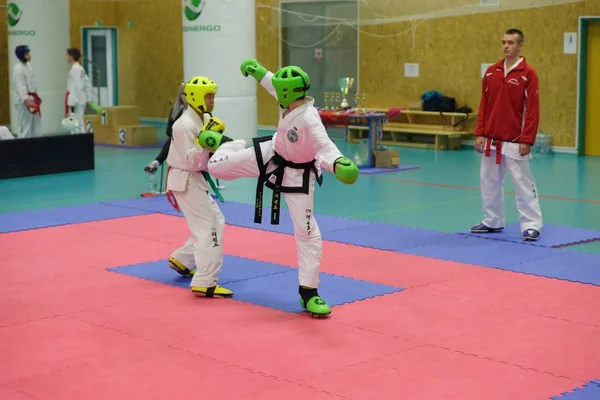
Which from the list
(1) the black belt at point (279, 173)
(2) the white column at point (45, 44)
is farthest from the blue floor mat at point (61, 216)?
(2) the white column at point (45, 44)

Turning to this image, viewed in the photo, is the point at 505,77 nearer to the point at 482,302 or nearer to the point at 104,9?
the point at 482,302

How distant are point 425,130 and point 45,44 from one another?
8027 millimetres

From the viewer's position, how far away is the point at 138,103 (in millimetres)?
25641

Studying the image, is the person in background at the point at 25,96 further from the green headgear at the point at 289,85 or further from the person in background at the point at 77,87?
the green headgear at the point at 289,85

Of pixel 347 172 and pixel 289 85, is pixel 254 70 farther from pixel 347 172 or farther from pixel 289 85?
pixel 347 172

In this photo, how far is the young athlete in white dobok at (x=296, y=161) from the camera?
695 cm

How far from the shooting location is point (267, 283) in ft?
26.4

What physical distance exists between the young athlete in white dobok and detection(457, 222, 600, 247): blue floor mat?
132 inches

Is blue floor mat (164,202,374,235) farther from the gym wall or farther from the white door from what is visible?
the white door

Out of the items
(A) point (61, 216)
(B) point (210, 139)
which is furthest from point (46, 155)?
(B) point (210, 139)

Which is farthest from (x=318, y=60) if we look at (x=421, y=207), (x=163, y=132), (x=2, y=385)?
(x=2, y=385)

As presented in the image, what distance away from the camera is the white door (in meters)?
25.4

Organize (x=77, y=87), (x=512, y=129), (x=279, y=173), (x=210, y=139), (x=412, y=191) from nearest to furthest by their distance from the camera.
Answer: (x=279, y=173)
(x=210, y=139)
(x=512, y=129)
(x=412, y=191)
(x=77, y=87)

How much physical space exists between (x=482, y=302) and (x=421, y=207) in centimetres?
466
